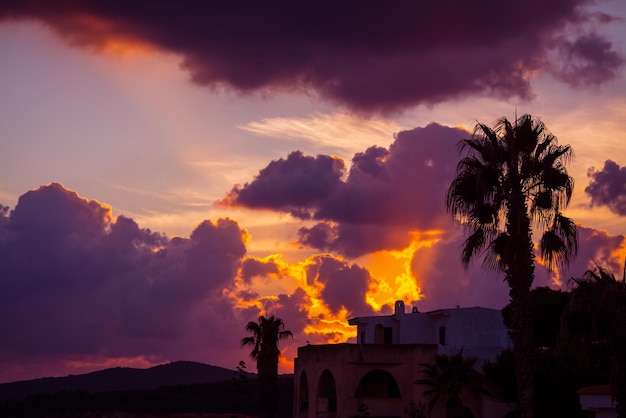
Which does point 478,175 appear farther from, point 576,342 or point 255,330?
point 255,330

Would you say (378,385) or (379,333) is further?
(379,333)

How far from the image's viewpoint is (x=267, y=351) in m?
86.5

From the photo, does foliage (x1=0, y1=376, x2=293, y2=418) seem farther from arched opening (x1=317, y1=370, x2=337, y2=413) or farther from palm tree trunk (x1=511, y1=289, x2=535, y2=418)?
A: palm tree trunk (x1=511, y1=289, x2=535, y2=418)

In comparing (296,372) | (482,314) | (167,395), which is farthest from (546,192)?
(167,395)

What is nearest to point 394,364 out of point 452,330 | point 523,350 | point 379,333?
point 452,330

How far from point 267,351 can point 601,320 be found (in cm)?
5729

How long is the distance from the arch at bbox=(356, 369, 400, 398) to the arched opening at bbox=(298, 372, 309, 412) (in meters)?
7.33

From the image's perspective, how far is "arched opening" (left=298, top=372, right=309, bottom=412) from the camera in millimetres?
73812

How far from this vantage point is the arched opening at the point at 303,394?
73812 mm

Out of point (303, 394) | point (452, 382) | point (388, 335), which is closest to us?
point (452, 382)

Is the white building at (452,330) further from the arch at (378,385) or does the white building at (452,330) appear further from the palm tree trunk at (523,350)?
the palm tree trunk at (523,350)

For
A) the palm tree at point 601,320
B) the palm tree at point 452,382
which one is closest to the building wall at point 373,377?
the palm tree at point 452,382

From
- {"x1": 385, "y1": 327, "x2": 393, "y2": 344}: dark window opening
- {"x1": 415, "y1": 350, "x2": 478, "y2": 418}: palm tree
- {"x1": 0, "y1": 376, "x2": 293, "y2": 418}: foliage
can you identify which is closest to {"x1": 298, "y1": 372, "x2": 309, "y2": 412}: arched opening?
{"x1": 385, "y1": 327, "x2": 393, "y2": 344}: dark window opening

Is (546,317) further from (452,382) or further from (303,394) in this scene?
(452,382)
